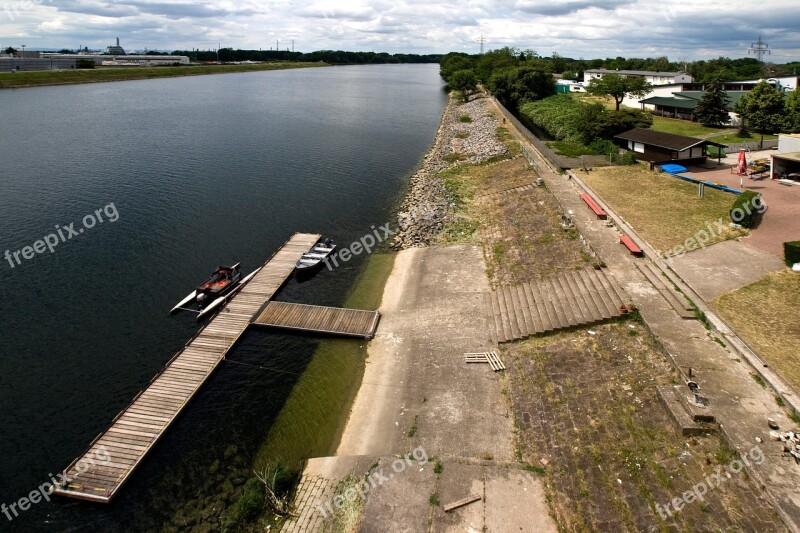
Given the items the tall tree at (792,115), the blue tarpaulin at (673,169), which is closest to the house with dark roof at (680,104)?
the tall tree at (792,115)

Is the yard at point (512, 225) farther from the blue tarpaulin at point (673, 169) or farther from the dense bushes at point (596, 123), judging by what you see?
the dense bushes at point (596, 123)

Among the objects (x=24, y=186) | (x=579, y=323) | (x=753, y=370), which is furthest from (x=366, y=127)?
(x=753, y=370)

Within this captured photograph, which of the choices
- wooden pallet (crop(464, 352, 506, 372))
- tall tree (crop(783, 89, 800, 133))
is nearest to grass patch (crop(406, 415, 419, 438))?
wooden pallet (crop(464, 352, 506, 372))

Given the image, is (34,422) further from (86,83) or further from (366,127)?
(86,83)

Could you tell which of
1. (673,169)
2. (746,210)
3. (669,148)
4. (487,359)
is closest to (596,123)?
(669,148)

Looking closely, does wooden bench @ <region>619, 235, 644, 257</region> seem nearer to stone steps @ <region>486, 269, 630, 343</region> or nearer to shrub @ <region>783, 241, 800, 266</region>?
stone steps @ <region>486, 269, 630, 343</region>

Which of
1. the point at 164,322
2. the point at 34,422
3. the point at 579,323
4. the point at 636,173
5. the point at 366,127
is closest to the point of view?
the point at 34,422
